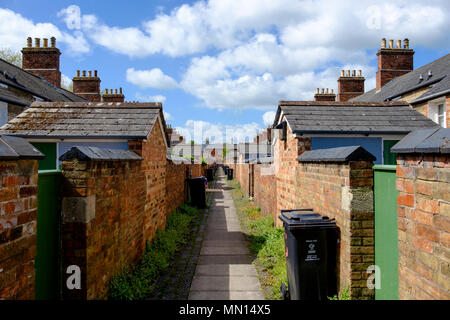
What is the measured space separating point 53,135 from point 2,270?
17.4ft

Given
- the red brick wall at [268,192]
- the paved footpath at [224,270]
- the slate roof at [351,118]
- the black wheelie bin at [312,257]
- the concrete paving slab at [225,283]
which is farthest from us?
the red brick wall at [268,192]

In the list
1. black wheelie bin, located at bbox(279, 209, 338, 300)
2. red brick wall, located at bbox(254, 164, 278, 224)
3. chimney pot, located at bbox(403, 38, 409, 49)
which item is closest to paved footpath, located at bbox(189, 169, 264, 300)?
black wheelie bin, located at bbox(279, 209, 338, 300)

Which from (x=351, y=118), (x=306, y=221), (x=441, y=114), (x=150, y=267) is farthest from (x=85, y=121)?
(x=441, y=114)

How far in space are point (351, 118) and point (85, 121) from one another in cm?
719

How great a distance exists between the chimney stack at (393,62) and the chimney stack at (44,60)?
75.4 feet

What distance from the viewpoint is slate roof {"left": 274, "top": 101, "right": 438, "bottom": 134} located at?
23.3ft

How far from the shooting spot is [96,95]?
70.4 feet

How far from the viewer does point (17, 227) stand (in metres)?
2.02

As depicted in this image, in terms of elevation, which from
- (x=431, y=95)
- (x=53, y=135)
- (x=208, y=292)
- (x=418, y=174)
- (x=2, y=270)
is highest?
(x=431, y=95)

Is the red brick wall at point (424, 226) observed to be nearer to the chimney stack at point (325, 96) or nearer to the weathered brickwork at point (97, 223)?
the weathered brickwork at point (97, 223)

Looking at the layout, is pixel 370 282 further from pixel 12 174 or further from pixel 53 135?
pixel 53 135

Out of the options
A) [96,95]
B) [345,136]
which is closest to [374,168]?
[345,136]

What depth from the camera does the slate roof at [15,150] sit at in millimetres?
1852

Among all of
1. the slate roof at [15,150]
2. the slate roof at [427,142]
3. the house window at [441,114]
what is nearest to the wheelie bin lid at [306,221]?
the slate roof at [427,142]
